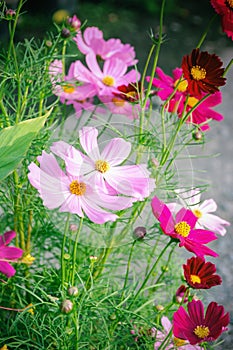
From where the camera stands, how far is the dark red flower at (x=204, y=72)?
0.64 m

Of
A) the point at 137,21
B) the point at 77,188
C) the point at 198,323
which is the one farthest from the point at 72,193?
the point at 137,21

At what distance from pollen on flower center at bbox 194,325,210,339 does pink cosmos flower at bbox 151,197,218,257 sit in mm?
91

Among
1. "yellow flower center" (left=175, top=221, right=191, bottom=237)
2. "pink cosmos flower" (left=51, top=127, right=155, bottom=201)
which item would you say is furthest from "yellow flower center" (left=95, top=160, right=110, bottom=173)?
"yellow flower center" (left=175, top=221, right=191, bottom=237)

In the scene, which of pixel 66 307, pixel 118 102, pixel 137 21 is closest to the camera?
pixel 66 307

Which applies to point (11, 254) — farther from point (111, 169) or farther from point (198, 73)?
point (198, 73)

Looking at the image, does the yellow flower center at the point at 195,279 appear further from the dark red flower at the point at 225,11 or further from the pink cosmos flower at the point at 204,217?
the dark red flower at the point at 225,11

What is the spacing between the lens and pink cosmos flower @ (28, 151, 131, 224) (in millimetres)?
587

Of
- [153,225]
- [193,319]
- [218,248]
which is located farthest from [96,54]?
[218,248]

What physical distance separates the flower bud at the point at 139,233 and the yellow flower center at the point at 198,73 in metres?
0.17

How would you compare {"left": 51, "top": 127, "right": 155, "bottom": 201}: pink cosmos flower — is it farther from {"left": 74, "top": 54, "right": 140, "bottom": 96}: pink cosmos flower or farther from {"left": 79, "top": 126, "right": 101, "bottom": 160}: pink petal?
{"left": 74, "top": 54, "right": 140, "bottom": 96}: pink cosmos flower

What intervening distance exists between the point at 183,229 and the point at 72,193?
0.14 m

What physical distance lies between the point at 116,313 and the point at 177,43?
2209 mm

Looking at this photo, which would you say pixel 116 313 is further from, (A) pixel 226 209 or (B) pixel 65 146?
(A) pixel 226 209

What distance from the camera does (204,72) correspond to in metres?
0.64
